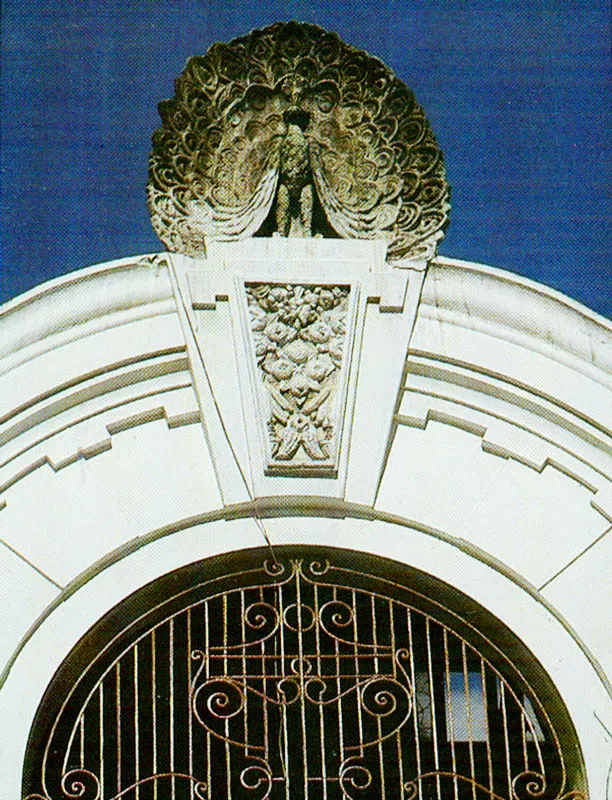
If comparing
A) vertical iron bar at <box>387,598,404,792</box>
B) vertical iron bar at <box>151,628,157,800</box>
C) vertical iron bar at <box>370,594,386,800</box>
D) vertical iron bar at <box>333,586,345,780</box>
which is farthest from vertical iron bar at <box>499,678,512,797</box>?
vertical iron bar at <box>151,628,157,800</box>

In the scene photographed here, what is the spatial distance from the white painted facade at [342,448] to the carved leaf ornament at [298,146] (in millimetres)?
256

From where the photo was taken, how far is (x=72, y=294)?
9945 mm

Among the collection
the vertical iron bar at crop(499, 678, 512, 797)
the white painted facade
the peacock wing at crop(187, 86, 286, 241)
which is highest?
the peacock wing at crop(187, 86, 286, 241)

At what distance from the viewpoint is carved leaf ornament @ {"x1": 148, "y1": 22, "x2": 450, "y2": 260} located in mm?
10305

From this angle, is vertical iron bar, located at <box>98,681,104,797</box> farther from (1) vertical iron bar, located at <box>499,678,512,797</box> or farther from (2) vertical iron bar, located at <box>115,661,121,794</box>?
(1) vertical iron bar, located at <box>499,678,512,797</box>

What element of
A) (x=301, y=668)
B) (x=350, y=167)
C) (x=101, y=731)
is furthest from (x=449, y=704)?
(x=350, y=167)

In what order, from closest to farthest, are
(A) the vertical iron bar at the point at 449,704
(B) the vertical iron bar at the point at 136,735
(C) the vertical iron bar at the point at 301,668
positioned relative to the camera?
(B) the vertical iron bar at the point at 136,735
(C) the vertical iron bar at the point at 301,668
(A) the vertical iron bar at the point at 449,704

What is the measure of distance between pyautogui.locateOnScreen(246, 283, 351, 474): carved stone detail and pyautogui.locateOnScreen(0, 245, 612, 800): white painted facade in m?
0.09

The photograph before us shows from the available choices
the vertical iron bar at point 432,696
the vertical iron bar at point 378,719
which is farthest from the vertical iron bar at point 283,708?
the vertical iron bar at point 432,696

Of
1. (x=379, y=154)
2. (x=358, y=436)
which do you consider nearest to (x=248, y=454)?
(x=358, y=436)

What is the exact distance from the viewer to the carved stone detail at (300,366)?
9789mm

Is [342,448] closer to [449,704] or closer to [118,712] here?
[449,704]

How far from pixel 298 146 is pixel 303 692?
10.0 feet

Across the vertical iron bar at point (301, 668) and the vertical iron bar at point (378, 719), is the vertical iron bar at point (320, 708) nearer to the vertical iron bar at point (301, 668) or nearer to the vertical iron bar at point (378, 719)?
the vertical iron bar at point (301, 668)
